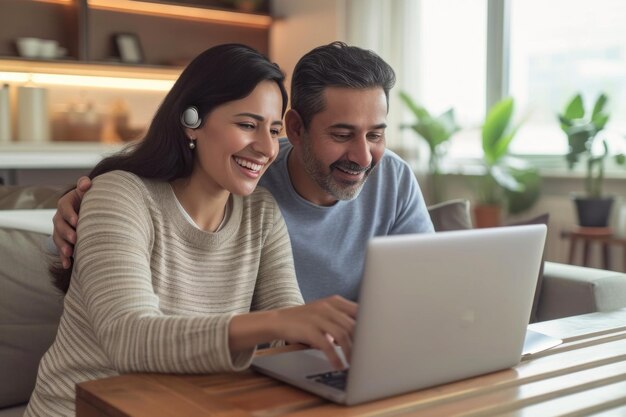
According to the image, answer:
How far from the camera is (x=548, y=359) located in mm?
1238

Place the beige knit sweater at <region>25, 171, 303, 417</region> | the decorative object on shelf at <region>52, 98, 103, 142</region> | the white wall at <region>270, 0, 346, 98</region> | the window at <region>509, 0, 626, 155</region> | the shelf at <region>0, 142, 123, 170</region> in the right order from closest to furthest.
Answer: the beige knit sweater at <region>25, 171, 303, 417</region> → the window at <region>509, 0, 626, 155</region> → the shelf at <region>0, 142, 123, 170</region> → the decorative object on shelf at <region>52, 98, 103, 142</region> → the white wall at <region>270, 0, 346, 98</region>

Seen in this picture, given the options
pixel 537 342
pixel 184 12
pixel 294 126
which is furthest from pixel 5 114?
pixel 537 342

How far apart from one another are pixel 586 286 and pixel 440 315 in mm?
1178

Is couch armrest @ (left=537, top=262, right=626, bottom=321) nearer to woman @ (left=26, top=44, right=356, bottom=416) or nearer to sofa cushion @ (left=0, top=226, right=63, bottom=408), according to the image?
woman @ (left=26, top=44, right=356, bottom=416)

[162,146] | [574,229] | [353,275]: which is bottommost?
[574,229]

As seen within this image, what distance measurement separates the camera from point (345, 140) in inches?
70.7

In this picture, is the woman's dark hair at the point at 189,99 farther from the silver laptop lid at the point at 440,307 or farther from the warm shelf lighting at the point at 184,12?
the warm shelf lighting at the point at 184,12

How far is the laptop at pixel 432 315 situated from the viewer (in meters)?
0.95

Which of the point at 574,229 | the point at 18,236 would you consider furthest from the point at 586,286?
the point at 574,229

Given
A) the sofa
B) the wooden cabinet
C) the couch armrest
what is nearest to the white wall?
the wooden cabinet

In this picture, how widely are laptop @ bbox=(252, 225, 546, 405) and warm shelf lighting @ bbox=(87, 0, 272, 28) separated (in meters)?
4.61

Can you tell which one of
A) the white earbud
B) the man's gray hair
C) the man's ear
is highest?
the man's gray hair

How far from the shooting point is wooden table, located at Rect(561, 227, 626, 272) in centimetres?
387

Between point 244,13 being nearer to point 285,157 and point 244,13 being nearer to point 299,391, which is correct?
point 285,157
